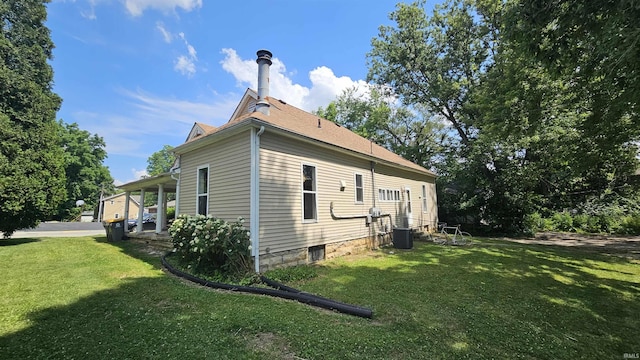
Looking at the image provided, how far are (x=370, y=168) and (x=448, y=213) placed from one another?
10.7 m

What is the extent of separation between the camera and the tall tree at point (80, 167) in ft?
117

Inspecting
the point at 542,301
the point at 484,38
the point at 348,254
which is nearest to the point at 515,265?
the point at 542,301

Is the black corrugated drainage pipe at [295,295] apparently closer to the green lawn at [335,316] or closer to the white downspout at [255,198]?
the green lawn at [335,316]

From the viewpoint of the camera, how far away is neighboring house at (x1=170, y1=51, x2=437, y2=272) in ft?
21.3

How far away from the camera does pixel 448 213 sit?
18.5m

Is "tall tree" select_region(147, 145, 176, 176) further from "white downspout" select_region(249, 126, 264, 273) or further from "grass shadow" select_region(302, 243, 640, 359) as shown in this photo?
"grass shadow" select_region(302, 243, 640, 359)

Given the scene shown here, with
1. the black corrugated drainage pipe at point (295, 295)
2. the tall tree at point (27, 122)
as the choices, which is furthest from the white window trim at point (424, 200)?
the tall tree at point (27, 122)

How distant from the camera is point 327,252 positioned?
8.27 m

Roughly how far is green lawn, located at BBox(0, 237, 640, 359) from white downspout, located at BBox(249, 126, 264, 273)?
131 cm

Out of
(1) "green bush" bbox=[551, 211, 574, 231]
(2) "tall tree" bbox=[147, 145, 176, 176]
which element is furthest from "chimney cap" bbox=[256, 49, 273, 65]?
(2) "tall tree" bbox=[147, 145, 176, 176]

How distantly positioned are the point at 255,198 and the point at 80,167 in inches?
1743

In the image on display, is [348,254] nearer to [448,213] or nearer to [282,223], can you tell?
[282,223]

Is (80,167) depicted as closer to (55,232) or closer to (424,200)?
(55,232)

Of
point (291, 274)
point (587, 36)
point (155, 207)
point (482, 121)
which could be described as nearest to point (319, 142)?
point (291, 274)
